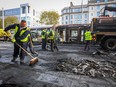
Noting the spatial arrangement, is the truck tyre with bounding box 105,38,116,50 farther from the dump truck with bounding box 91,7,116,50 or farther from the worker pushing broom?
the worker pushing broom

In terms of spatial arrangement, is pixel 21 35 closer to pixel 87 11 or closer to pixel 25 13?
pixel 25 13

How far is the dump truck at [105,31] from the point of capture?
1492 centimetres

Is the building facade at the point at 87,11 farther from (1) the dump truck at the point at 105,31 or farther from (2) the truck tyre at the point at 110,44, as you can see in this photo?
(2) the truck tyre at the point at 110,44

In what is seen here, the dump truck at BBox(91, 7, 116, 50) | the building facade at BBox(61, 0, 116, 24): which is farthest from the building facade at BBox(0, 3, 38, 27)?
the dump truck at BBox(91, 7, 116, 50)

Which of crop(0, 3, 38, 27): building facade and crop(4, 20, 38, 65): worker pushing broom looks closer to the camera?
crop(4, 20, 38, 65): worker pushing broom

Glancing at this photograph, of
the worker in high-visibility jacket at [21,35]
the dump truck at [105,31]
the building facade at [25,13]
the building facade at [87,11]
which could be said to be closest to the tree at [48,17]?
the building facade at [87,11]

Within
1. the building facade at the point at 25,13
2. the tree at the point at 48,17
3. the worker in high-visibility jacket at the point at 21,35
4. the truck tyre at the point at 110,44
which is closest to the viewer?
the worker in high-visibility jacket at the point at 21,35

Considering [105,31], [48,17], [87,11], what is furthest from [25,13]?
[105,31]

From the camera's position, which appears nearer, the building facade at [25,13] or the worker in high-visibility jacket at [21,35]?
the worker in high-visibility jacket at [21,35]

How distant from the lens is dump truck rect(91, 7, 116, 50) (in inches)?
587

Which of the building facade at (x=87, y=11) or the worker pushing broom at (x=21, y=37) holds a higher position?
the building facade at (x=87, y=11)

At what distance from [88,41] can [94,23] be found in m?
1.44

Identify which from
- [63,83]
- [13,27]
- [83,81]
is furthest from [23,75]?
[13,27]

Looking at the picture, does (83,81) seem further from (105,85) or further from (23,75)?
(23,75)
